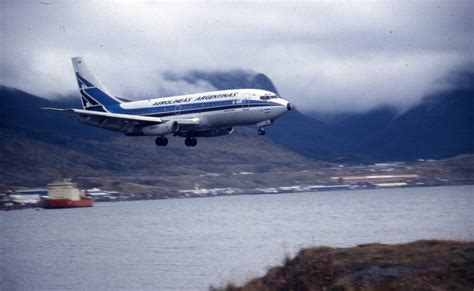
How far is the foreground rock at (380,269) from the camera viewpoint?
37688 millimetres

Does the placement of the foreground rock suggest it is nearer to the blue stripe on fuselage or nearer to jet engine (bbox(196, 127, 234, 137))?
the blue stripe on fuselage

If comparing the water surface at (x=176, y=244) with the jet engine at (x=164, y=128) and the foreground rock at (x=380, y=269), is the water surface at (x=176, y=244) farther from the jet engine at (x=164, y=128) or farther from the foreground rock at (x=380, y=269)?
the jet engine at (x=164, y=128)

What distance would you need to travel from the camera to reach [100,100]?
93.3m

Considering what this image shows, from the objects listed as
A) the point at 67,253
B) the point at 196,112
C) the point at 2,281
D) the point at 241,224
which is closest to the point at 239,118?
the point at 196,112

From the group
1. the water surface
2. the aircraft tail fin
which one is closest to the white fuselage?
the water surface

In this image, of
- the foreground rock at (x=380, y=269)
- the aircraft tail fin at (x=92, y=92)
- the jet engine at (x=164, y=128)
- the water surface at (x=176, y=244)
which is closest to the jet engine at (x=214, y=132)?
the jet engine at (x=164, y=128)

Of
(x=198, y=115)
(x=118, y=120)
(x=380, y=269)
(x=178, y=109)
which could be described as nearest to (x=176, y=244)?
(x=178, y=109)

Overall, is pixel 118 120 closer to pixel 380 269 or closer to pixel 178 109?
pixel 178 109

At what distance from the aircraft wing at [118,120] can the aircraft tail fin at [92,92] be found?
12063 millimetres

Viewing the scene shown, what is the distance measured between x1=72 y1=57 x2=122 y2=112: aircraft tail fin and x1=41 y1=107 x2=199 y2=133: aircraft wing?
39.6 ft

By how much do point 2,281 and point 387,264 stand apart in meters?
54.2

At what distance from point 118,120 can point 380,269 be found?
1637 inches

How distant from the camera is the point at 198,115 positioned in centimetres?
7550

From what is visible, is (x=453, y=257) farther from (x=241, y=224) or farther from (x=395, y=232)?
(x=241, y=224)
